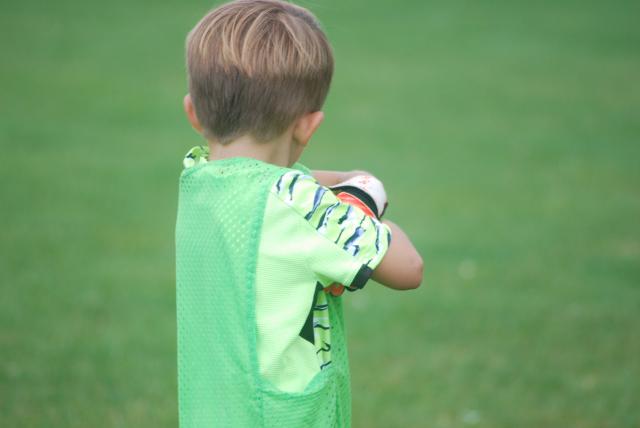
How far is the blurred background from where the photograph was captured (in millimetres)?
4594

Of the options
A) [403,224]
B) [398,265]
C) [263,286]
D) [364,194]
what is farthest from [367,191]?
[403,224]

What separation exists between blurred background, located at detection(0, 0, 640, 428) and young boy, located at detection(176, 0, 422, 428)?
2.18 meters

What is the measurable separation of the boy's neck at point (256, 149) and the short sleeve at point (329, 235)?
14cm

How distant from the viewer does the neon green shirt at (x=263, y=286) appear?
2.00m

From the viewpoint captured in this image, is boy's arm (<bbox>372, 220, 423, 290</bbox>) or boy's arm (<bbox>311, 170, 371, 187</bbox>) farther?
boy's arm (<bbox>311, 170, 371, 187</bbox>)

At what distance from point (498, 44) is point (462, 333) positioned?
42.8 feet

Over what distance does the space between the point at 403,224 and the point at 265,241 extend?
576cm

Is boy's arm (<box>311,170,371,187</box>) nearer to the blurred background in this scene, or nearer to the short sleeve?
the short sleeve

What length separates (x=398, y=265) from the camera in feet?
6.77

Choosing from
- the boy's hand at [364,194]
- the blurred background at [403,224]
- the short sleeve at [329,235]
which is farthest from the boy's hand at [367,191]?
the blurred background at [403,224]

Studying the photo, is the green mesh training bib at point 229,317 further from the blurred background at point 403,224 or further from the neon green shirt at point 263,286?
the blurred background at point 403,224

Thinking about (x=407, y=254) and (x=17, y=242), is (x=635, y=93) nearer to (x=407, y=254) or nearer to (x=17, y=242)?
(x=17, y=242)

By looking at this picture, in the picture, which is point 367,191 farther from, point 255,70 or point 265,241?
point 255,70

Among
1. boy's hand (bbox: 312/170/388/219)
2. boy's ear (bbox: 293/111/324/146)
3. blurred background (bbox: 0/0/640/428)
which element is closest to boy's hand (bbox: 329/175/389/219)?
boy's hand (bbox: 312/170/388/219)
